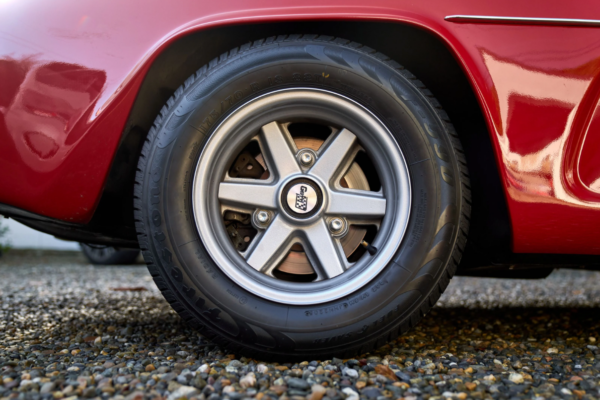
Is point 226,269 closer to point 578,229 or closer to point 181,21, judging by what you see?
point 181,21

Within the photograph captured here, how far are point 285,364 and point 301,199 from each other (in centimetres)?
43

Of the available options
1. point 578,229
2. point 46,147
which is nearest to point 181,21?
point 46,147

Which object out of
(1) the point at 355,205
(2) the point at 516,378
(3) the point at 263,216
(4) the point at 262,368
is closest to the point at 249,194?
(3) the point at 263,216

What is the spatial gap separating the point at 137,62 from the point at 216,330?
0.71m

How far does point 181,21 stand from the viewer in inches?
45.5

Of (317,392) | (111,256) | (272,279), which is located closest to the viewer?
(317,392)

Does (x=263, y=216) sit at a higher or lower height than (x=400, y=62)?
lower

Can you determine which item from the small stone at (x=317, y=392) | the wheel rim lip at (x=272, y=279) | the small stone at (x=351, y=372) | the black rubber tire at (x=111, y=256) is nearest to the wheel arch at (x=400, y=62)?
the wheel rim lip at (x=272, y=279)

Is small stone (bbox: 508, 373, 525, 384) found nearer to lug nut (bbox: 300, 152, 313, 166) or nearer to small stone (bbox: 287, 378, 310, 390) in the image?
small stone (bbox: 287, 378, 310, 390)

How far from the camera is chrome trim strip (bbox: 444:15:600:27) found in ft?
3.67

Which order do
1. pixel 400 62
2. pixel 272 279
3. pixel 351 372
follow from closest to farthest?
pixel 351 372 → pixel 272 279 → pixel 400 62

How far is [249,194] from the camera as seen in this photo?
3.98 ft

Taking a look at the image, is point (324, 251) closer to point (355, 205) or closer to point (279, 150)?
point (355, 205)

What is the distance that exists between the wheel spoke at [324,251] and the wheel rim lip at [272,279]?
Answer: 3cm
